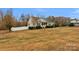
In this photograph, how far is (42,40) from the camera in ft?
6.82

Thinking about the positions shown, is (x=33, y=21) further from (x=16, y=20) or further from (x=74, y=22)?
(x=74, y=22)

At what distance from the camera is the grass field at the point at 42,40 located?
2.06m

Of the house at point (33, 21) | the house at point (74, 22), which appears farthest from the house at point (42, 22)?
the house at point (74, 22)

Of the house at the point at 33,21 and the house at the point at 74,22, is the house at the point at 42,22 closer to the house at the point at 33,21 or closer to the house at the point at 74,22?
the house at the point at 33,21

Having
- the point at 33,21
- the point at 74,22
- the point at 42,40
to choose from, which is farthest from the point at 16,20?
the point at 74,22

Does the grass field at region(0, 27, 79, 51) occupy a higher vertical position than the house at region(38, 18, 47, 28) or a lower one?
lower

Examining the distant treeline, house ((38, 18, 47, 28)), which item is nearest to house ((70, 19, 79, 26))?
the distant treeline

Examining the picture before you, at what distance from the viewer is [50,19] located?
2.10m

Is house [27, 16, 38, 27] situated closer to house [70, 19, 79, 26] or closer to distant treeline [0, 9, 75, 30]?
distant treeline [0, 9, 75, 30]

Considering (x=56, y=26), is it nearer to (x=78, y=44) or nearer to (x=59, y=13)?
(x=59, y=13)

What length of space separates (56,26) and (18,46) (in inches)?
18.2

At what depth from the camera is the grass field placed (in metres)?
2.06
